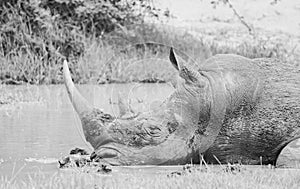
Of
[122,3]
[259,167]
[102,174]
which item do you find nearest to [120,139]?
[102,174]

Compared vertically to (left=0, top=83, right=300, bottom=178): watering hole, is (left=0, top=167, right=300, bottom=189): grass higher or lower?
higher

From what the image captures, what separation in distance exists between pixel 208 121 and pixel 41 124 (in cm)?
299

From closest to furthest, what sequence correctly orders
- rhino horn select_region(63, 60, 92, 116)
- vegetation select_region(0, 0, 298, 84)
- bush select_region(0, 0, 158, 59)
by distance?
rhino horn select_region(63, 60, 92, 116) → vegetation select_region(0, 0, 298, 84) → bush select_region(0, 0, 158, 59)

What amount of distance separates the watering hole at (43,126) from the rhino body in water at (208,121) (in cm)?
15

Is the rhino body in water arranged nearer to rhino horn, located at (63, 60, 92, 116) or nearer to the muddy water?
rhino horn, located at (63, 60, 92, 116)

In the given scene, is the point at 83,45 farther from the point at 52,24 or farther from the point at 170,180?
the point at 170,180

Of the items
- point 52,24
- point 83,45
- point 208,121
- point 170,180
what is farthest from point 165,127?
point 52,24

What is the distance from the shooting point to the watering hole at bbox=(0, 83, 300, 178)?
6.40 metres

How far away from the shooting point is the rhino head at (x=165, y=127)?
6027mm

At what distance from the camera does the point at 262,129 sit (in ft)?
21.2

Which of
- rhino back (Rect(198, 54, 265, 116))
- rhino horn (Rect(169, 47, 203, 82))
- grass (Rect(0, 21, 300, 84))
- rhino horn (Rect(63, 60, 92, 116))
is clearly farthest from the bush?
rhino horn (Rect(169, 47, 203, 82))

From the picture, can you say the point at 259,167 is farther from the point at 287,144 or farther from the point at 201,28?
the point at 201,28

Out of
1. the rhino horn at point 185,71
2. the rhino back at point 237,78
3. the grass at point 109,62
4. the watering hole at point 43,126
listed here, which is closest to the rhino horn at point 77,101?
the watering hole at point 43,126

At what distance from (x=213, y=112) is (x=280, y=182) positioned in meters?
1.14
